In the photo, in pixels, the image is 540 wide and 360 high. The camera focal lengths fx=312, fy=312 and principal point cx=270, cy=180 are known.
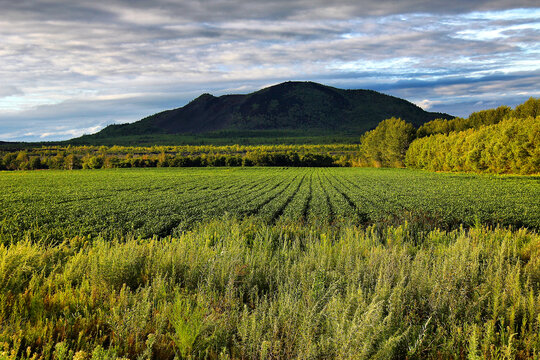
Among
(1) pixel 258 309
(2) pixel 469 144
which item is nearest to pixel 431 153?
(2) pixel 469 144

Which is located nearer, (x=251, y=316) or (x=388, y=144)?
(x=251, y=316)

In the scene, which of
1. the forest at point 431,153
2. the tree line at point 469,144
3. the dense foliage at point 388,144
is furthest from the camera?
the dense foliage at point 388,144

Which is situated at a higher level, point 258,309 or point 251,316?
point 251,316

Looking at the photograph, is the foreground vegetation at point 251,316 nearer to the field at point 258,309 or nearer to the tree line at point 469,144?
the field at point 258,309

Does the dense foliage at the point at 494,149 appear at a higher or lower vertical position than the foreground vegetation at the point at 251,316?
higher

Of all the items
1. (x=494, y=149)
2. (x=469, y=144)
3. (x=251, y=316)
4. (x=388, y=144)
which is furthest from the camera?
(x=388, y=144)

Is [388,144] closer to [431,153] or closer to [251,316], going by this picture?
[431,153]

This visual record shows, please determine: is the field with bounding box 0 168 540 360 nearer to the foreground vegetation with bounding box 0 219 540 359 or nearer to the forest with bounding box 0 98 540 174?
the foreground vegetation with bounding box 0 219 540 359

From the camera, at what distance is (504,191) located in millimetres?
33281

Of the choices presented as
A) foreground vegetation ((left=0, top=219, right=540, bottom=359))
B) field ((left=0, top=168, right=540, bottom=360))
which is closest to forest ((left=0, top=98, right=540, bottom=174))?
field ((left=0, top=168, right=540, bottom=360))

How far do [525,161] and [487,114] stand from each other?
5136cm

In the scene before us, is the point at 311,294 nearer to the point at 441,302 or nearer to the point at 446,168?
the point at 441,302

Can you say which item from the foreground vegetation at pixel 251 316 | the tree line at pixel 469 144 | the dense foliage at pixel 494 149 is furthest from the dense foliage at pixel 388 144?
the foreground vegetation at pixel 251 316

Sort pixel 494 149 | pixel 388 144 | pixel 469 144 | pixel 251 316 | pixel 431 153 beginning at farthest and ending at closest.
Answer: pixel 388 144 < pixel 431 153 < pixel 469 144 < pixel 494 149 < pixel 251 316
